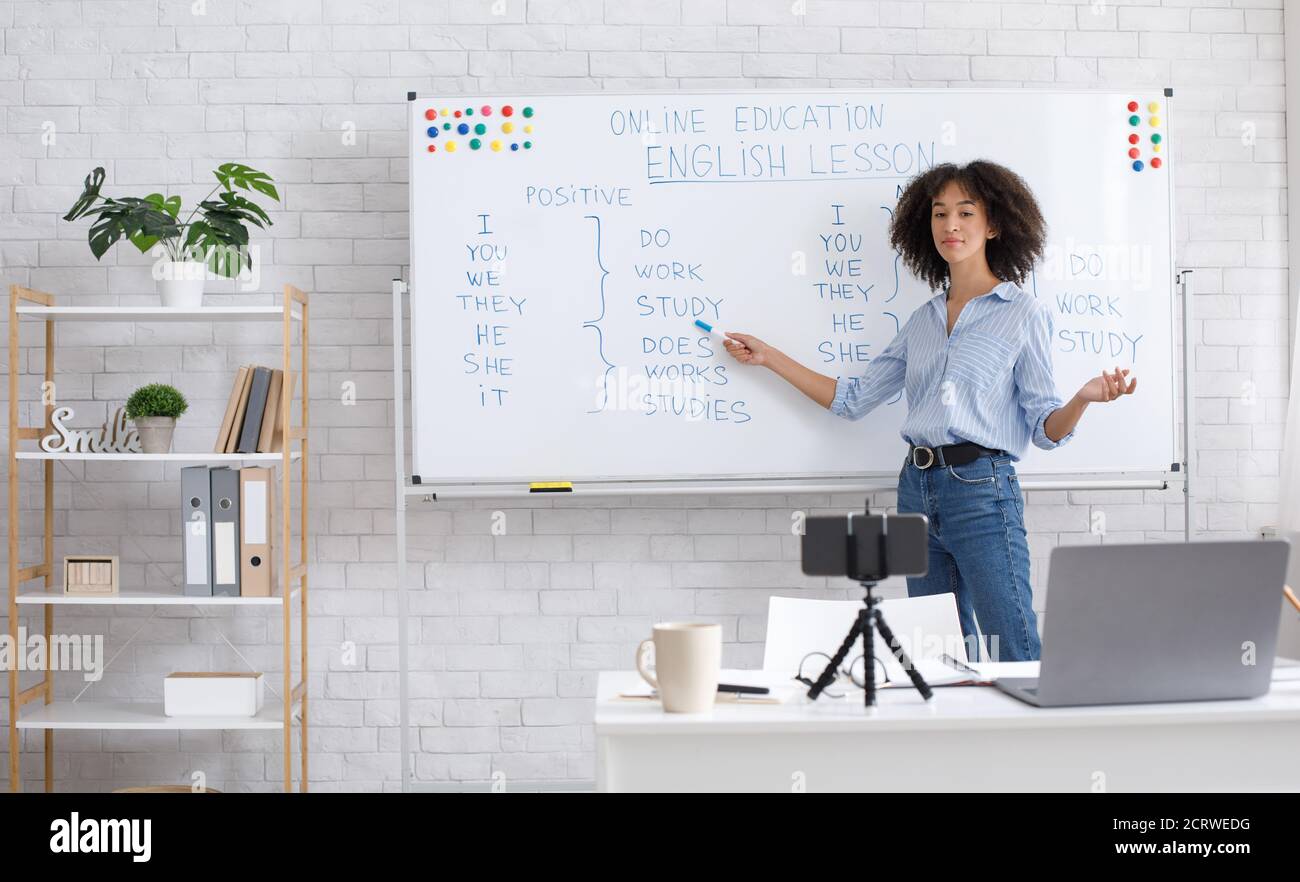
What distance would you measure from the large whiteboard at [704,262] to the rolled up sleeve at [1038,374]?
13.1 inches

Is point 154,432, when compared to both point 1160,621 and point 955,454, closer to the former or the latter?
point 955,454

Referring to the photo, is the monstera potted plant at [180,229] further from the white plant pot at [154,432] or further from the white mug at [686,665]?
the white mug at [686,665]

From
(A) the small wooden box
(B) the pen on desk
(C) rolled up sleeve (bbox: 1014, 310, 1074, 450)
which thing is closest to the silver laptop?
(B) the pen on desk

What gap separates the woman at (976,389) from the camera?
239 cm

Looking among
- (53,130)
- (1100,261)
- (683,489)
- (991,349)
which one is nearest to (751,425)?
(683,489)

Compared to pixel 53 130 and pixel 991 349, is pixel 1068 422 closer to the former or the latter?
pixel 991 349

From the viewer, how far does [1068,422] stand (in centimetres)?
243

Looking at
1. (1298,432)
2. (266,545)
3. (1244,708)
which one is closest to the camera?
(1244,708)

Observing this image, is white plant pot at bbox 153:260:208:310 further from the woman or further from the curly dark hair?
the curly dark hair

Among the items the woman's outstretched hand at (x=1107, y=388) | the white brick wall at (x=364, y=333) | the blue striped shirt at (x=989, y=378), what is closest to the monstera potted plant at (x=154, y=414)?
the white brick wall at (x=364, y=333)

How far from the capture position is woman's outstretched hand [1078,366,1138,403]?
2287mm

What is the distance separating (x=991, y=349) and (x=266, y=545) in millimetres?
1819

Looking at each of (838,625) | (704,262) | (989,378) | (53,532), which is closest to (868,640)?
(838,625)

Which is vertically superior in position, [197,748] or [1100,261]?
[1100,261]
